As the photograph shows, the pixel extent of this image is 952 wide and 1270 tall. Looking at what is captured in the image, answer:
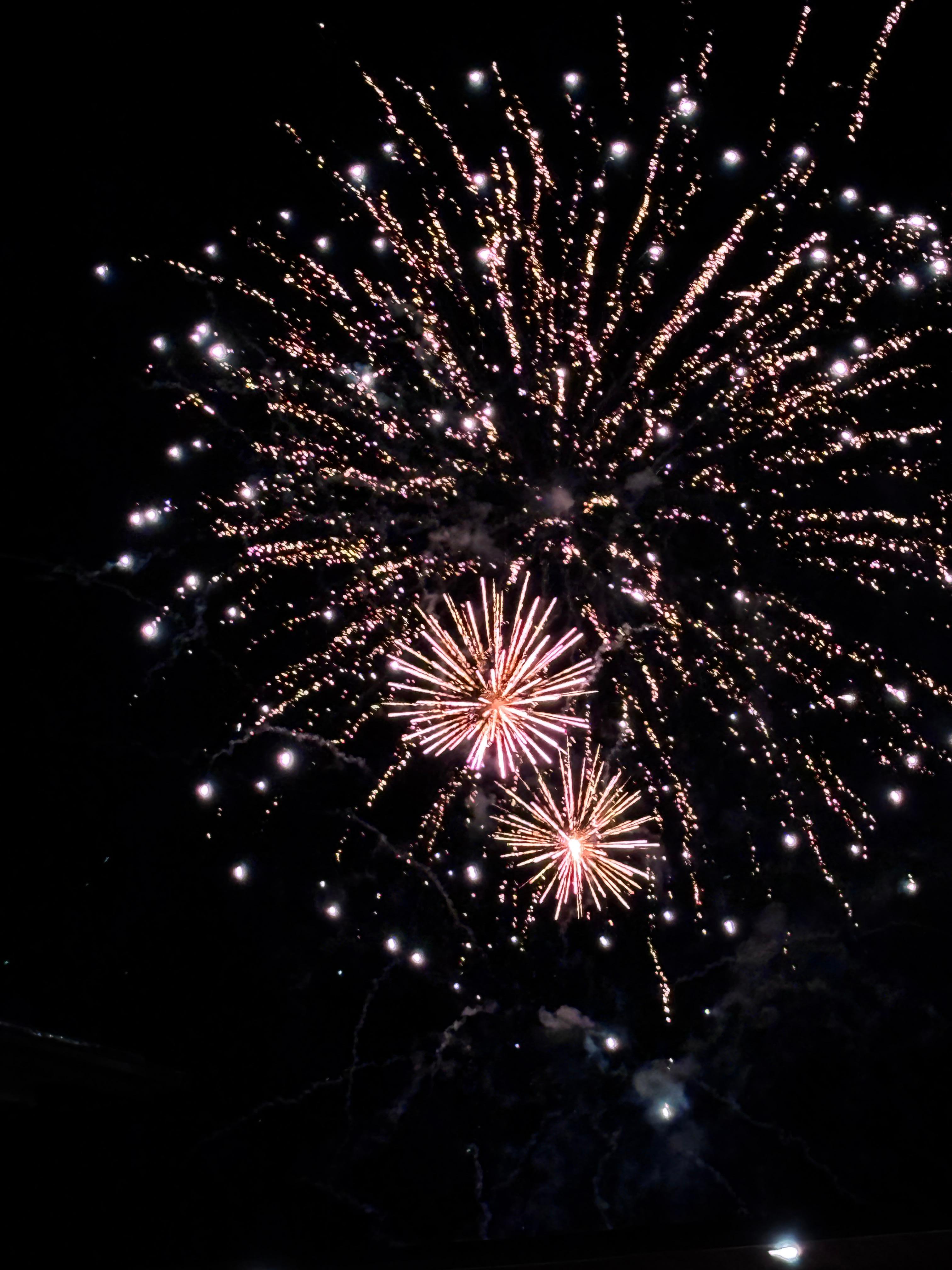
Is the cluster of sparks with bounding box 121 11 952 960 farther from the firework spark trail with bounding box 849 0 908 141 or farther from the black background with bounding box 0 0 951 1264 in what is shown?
the black background with bounding box 0 0 951 1264

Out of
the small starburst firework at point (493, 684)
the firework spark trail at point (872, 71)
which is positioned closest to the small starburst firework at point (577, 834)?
the small starburst firework at point (493, 684)

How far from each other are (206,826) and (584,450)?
9.07ft

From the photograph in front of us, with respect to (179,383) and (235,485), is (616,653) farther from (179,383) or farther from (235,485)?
Answer: (179,383)

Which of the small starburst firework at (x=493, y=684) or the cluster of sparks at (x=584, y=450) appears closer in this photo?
the small starburst firework at (x=493, y=684)

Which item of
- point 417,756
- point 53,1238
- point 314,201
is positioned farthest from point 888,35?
point 53,1238

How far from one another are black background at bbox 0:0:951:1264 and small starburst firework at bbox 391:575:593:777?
96 centimetres

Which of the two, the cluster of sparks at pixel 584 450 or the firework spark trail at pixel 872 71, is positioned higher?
the firework spark trail at pixel 872 71

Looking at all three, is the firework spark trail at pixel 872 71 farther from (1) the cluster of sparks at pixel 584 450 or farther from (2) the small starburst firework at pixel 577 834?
(2) the small starburst firework at pixel 577 834

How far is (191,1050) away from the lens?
13.3 feet

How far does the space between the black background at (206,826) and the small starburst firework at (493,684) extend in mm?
962

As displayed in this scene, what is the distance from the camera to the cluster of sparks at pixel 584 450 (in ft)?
12.7

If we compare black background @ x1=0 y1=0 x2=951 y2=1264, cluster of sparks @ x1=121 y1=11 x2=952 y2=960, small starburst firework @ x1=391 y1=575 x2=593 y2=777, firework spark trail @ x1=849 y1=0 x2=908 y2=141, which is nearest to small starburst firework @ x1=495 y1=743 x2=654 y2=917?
cluster of sparks @ x1=121 y1=11 x2=952 y2=960

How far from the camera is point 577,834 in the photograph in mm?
3842

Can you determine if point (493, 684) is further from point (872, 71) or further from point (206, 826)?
point (872, 71)
